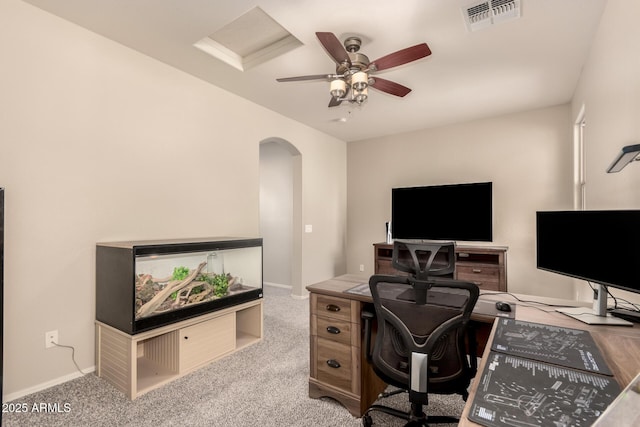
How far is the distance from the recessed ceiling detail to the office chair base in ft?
9.02

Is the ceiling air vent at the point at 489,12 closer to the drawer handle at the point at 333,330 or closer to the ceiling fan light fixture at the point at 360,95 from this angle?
the ceiling fan light fixture at the point at 360,95

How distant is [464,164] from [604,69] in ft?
7.92

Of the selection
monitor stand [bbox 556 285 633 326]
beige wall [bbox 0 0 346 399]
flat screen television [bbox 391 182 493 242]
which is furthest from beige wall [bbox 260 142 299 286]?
monitor stand [bbox 556 285 633 326]

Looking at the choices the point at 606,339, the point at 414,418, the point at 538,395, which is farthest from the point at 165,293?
the point at 606,339

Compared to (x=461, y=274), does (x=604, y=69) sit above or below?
above

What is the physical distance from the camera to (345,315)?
77.4 inches

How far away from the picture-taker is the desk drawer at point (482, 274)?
3.87 m

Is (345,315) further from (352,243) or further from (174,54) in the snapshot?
(352,243)

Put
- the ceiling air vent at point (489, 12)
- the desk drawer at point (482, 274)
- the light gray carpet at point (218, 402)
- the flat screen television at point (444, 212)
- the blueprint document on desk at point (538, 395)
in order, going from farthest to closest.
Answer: the flat screen television at point (444, 212)
the desk drawer at point (482, 274)
the ceiling air vent at point (489, 12)
the light gray carpet at point (218, 402)
the blueprint document on desk at point (538, 395)

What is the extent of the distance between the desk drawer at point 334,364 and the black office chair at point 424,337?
0.40m

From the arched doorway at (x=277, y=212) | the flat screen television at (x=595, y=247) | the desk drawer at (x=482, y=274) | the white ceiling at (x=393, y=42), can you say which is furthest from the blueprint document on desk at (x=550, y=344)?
the arched doorway at (x=277, y=212)

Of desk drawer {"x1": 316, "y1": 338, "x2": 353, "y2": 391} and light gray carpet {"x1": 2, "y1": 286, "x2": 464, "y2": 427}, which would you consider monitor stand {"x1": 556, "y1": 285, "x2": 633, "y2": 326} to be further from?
desk drawer {"x1": 316, "y1": 338, "x2": 353, "y2": 391}

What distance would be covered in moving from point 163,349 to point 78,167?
5.28ft

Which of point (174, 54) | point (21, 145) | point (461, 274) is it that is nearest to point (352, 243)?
point (461, 274)
